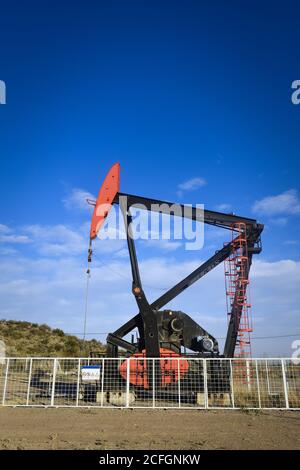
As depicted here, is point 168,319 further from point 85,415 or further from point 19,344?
point 19,344

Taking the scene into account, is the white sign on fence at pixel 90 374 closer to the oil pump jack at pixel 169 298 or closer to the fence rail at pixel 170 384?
the fence rail at pixel 170 384

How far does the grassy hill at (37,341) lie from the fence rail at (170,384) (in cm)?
1400

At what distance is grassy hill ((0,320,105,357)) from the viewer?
2530 cm

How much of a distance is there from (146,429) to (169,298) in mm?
6014

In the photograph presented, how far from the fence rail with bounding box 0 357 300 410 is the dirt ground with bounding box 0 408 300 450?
33.1 inches

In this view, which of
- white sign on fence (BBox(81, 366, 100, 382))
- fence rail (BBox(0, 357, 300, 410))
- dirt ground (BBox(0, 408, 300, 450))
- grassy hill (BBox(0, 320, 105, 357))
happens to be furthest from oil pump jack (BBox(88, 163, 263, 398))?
grassy hill (BBox(0, 320, 105, 357))

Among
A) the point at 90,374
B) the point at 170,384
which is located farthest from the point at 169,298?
the point at 90,374

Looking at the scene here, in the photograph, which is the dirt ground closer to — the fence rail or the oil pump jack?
the fence rail

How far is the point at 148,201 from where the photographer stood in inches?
528

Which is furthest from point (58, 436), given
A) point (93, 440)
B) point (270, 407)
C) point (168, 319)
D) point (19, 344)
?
point (19, 344)

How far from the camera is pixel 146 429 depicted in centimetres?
682

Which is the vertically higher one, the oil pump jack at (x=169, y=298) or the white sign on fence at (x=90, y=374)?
the oil pump jack at (x=169, y=298)

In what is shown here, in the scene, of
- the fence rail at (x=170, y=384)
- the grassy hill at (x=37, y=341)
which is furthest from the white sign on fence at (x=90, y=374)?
the grassy hill at (x=37, y=341)

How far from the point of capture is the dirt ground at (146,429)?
18.4 feet
